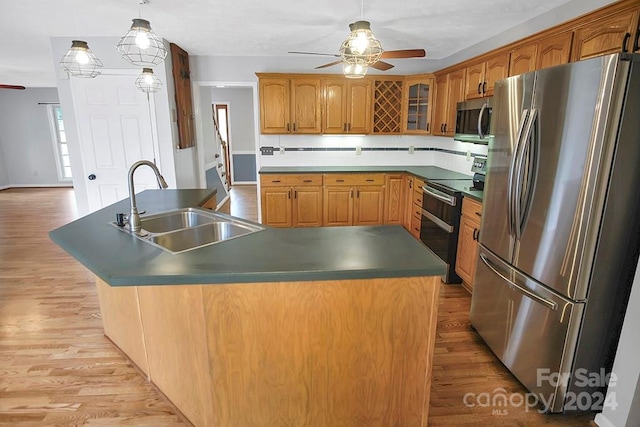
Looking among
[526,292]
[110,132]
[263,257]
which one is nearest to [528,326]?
[526,292]

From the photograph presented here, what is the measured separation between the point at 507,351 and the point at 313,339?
137 cm

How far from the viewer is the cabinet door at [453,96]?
12.5 feet

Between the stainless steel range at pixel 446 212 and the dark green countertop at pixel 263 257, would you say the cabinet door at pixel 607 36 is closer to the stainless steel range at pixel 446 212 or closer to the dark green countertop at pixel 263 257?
the stainless steel range at pixel 446 212

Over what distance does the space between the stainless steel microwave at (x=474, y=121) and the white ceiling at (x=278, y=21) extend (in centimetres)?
73

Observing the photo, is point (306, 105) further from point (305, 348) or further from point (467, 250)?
point (305, 348)

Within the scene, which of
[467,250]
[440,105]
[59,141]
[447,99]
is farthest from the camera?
[59,141]

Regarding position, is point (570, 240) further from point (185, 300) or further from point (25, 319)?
point (25, 319)

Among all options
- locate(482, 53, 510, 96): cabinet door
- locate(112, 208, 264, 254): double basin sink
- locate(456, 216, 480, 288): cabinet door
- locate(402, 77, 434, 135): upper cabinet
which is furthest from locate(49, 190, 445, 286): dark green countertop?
locate(402, 77, 434, 135): upper cabinet

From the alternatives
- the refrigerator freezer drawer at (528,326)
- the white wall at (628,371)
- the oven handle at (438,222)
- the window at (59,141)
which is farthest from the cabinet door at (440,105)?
the window at (59,141)

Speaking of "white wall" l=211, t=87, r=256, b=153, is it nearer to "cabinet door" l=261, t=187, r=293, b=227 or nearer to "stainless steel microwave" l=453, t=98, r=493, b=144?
"cabinet door" l=261, t=187, r=293, b=227

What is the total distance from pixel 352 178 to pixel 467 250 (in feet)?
6.33

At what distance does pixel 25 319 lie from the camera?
2.77 metres

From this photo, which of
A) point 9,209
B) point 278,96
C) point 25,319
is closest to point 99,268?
point 25,319

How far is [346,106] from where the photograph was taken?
15.4ft
